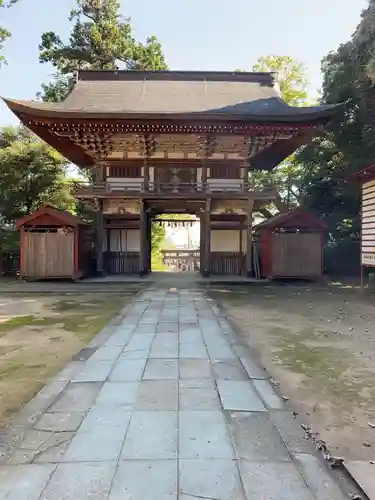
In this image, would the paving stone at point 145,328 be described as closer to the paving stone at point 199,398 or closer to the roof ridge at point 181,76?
the paving stone at point 199,398

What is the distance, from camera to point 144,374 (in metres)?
3.99

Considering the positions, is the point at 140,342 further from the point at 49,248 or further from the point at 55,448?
the point at 49,248

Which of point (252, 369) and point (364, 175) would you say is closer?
point (252, 369)

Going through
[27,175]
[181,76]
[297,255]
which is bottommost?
[297,255]

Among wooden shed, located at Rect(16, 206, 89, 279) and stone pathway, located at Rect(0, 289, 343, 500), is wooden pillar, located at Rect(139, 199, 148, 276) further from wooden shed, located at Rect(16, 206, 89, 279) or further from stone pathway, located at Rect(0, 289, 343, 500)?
stone pathway, located at Rect(0, 289, 343, 500)

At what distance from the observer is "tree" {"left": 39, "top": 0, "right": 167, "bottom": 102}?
76.3 ft

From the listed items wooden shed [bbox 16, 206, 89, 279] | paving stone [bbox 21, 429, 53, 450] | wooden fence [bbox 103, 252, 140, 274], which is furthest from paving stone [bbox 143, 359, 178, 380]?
wooden fence [bbox 103, 252, 140, 274]

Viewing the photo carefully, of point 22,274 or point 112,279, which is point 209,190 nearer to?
point 112,279

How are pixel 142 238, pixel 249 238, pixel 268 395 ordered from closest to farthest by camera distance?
1. pixel 268 395
2. pixel 142 238
3. pixel 249 238

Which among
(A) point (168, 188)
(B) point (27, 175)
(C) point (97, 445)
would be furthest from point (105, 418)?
(B) point (27, 175)

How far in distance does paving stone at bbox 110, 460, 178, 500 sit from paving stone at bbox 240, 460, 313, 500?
38 cm

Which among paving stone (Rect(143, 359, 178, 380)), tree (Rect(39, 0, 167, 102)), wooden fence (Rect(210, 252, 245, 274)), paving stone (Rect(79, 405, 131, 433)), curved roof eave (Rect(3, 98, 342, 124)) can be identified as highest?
tree (Rect(39, 0, 167, 102))

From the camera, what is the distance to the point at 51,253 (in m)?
13.2

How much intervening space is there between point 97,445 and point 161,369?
1656 mm
